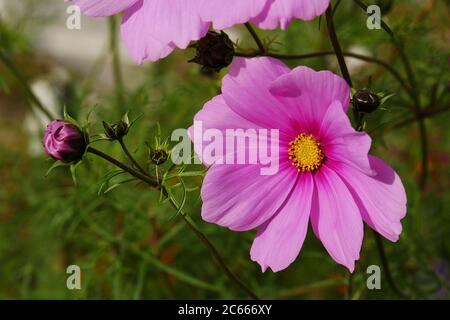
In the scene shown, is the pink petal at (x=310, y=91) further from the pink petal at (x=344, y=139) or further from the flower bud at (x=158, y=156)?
the flower bud at (x=158, y=156)

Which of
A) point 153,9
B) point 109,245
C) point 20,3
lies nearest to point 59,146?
point 153,9

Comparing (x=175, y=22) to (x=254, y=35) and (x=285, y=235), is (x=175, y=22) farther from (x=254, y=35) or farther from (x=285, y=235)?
(x=285, y=235)

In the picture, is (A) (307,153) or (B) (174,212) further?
(B) (174,212)

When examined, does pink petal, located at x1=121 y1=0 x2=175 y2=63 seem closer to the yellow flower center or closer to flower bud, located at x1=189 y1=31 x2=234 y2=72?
flower bud, located at x1=189 y1=31 x2=234 y2=72

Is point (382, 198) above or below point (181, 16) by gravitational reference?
below

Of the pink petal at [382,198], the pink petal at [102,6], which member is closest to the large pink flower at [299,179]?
the pink petal at [382,198]

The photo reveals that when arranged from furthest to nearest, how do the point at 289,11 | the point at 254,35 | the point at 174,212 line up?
the point at 174,212 → the point at 254,35 → the point at 289,11

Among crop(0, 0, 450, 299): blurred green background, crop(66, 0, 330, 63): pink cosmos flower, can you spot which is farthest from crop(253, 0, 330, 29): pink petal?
crop(0, 0, 450, 299): blurred green background

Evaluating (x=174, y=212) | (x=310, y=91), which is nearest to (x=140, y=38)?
(x=310, y=91)
